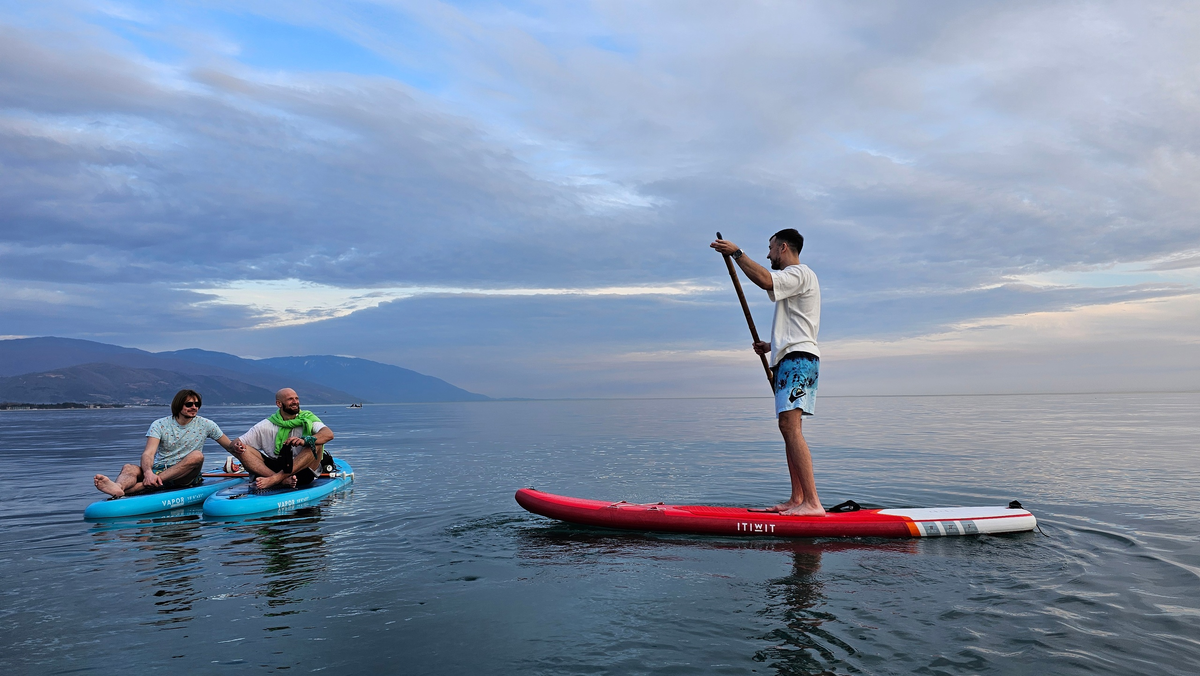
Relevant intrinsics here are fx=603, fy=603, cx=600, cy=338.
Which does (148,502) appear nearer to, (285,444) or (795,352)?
(285,444)

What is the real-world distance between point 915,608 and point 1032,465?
Result: 12.6 m

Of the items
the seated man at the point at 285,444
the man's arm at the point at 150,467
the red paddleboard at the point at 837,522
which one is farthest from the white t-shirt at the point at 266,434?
the red paddleboard at the point at 837,522

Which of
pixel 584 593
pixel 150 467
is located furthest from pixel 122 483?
pixel 584 593

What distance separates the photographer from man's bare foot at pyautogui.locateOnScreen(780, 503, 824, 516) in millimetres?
7141

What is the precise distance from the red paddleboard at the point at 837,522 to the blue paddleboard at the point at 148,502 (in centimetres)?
755

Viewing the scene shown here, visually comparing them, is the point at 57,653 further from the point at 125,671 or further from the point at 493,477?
the point at 493,477

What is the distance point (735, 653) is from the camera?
3.91 meters

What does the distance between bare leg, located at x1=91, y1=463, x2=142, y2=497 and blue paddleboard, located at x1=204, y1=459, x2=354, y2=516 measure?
1189 millimetres

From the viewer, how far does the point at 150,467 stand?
10031 millimetres

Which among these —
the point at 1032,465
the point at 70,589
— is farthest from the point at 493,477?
the point at 1032,465

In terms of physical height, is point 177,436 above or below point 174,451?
above

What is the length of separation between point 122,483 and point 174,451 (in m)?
0.83

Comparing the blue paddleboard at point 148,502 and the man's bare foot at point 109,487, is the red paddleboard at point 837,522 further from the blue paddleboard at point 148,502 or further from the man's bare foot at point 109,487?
the man's bare foot at point 109,487

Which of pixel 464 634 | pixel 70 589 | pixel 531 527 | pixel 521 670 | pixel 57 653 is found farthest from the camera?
pixel 531 527
